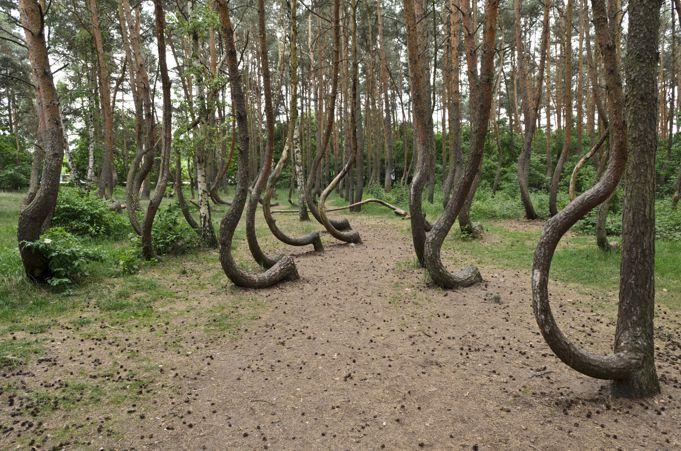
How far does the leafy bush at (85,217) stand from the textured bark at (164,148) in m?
2.42

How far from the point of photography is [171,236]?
9.35 metres

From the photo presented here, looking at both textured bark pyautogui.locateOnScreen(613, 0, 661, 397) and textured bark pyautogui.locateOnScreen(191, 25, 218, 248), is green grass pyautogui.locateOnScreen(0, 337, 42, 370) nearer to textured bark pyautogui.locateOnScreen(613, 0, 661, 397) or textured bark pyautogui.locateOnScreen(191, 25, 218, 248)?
textured bark pyautogui.locateOnScreen(191, 25, 218, 248)

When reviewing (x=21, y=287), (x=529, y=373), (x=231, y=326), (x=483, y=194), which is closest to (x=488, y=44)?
(x=529, y=373)

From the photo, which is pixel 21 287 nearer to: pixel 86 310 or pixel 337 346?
pixel 86 310

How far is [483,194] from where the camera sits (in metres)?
20.3

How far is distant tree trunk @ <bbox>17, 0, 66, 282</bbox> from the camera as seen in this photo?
614cm

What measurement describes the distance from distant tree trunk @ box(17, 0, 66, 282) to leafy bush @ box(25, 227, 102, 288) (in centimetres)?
9

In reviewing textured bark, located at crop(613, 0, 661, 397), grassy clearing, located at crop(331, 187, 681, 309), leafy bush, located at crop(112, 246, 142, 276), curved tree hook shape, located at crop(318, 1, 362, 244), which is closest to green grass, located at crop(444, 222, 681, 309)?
grassy clearing, located at crop(331, 187, 681, 309)

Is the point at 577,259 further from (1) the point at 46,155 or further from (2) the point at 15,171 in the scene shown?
(2) the point at 15,171

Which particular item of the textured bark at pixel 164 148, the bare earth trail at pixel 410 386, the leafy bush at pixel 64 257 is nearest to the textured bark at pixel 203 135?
the textured bark at pixel 164 148

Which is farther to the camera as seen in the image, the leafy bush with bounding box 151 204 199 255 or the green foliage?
the green foliage

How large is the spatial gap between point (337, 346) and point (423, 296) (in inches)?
87.4

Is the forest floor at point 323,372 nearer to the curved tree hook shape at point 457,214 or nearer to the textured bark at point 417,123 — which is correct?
the curved tree hook shape at point 457,214

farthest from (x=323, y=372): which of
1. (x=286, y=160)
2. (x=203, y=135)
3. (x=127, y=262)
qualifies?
(x=203, y=135)
